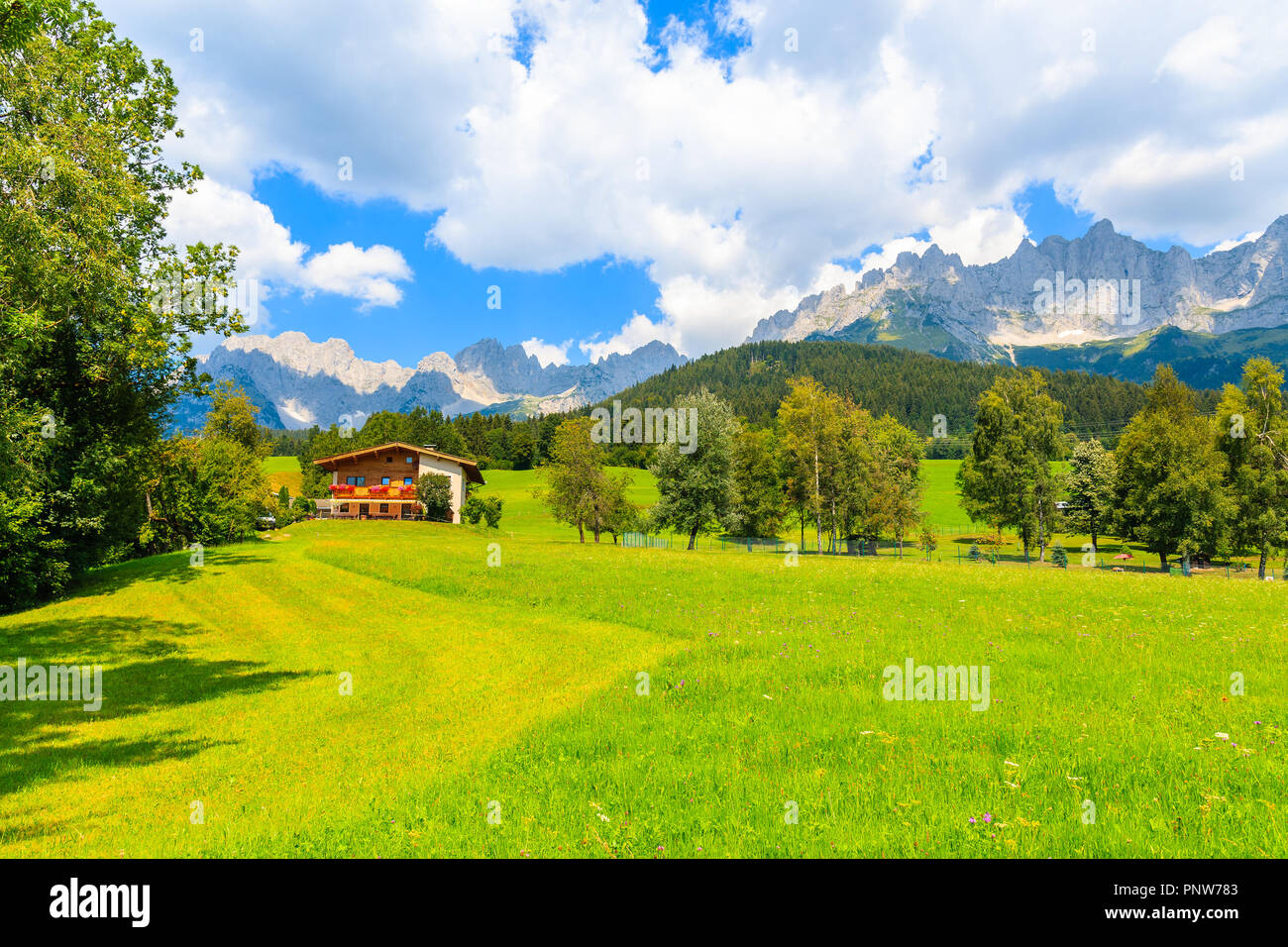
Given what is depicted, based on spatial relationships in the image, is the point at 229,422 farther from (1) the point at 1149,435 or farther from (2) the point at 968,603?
(1) the point at 1149,435

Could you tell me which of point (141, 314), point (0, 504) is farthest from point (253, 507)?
point (0, 504)

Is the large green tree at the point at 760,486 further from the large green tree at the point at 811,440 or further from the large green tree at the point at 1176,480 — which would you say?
the large green tree at the point at 1176,480

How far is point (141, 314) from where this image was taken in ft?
85.7

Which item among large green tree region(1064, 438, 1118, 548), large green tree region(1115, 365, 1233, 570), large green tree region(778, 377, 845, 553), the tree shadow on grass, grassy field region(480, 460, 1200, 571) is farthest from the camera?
grassy field region(480, 460, 1200, 571)

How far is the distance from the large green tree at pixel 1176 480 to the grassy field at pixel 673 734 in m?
42.5

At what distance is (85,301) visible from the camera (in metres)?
24.3

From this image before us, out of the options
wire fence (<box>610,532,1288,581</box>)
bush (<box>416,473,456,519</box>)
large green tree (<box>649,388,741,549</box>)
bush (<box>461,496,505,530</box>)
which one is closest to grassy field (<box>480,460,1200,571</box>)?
wire fence (<box>610,532,1288,581</box>)

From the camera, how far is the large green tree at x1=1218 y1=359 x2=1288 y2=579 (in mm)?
51375

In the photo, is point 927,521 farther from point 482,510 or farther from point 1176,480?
point 482,510

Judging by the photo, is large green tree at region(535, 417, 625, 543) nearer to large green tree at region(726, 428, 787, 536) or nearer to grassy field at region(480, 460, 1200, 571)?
grassy field at region(480, 460, 1200, 571)

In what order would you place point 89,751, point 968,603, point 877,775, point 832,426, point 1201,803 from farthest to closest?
point 832,426, point 968,603, point 89,751, point 877,775, point 1201,803

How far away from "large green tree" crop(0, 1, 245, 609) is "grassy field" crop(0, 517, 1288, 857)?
584cm

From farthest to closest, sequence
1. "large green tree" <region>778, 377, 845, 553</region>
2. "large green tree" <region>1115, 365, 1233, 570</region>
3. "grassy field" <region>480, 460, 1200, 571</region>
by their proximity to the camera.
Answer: "grassy field" <region>480, 460, 1200, 571</region> < "large green tree" <region>778, 377, 845, 553</region> < "large green tree" <region>1115, 365, 1233, 570</region>
